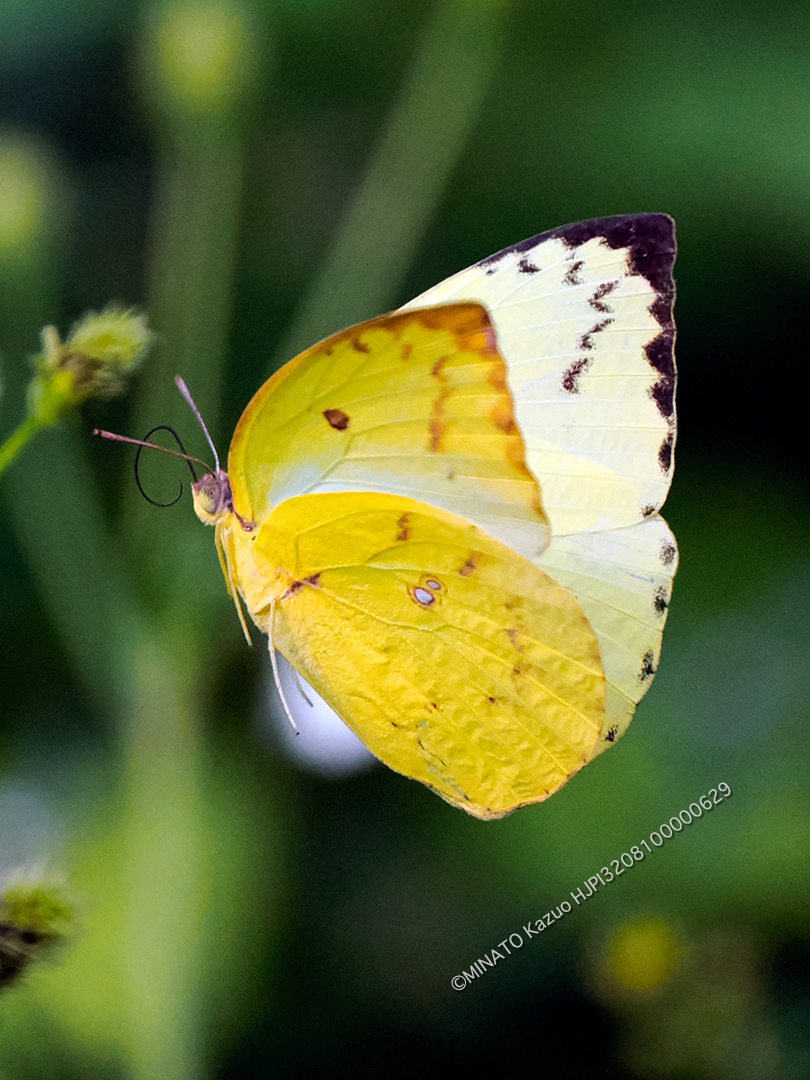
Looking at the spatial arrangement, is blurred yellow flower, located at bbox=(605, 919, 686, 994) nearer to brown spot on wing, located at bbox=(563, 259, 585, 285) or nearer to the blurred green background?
the blurred green background

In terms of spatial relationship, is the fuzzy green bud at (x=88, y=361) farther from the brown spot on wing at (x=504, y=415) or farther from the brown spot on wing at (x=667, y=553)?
the brown spot on wing at (x=667, y=553)

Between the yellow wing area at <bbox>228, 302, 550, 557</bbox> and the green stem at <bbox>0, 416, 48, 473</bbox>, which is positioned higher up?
the green stem at <bbox>0, 416, 48, 473</bbox>

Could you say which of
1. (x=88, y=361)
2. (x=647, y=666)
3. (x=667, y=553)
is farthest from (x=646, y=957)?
(x=88, y=361)

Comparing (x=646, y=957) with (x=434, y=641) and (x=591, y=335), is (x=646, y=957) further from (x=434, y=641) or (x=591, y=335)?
(x=591, y=335)

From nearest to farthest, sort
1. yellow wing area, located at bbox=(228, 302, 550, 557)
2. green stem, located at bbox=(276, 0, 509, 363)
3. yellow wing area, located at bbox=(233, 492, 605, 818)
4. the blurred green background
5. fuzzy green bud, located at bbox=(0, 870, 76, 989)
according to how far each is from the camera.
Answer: fuzzy green bud, located at bbox=(0, 870, 76, 989)
yellow wing area, located at bbox=(228, 302, 550, 557)
yellow wing area, located at bbox=(233, 492, 605, 818)
the blurred green background
green stem, located at bbox=(276, 0, 509, 363)

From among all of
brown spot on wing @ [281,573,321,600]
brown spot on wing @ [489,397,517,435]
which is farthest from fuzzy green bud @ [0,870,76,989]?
brown spot on wing @ [489,397,517,435]

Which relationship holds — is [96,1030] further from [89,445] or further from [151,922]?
[89,445]

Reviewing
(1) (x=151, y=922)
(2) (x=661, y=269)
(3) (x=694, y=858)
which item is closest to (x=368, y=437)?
(2) (x=661, y=269)
